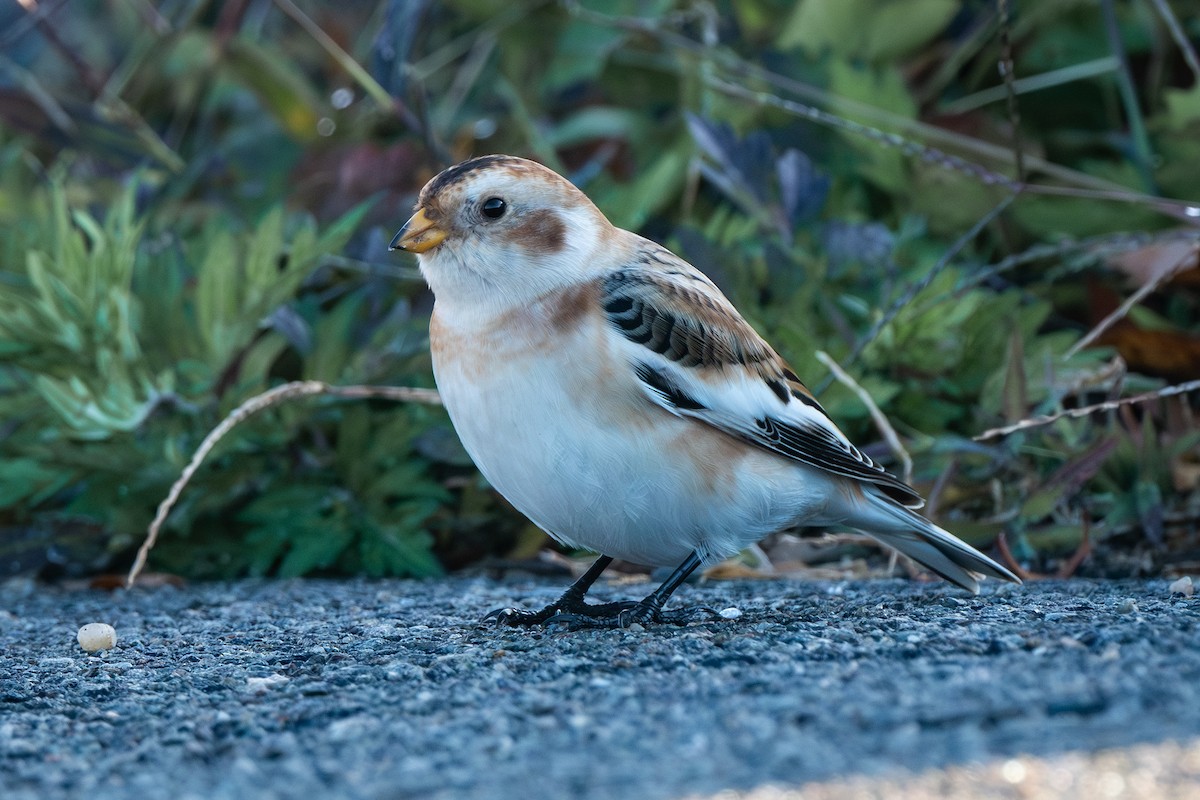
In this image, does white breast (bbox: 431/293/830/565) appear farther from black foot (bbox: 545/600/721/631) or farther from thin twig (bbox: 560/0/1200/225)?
thin twig (bbox: 560/0/1200/225)

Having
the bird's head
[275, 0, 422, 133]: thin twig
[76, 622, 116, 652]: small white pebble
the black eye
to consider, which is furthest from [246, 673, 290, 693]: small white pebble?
[275, 0, 422, 133]: thin twig

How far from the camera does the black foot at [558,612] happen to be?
9.66 feet

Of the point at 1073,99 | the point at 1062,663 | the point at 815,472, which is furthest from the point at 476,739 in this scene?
the point at 1073,99

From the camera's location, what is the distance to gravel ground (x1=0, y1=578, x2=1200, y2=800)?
1686 millimetres

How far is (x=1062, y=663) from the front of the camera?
2105mm

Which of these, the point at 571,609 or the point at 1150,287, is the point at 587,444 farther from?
the point at 1150,287

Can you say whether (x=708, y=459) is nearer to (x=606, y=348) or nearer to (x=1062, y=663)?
(x=606, y=348)

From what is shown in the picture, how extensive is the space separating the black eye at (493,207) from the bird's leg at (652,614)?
2.89 ft

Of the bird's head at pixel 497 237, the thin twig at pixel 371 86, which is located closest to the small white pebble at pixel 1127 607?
the bird's head at pixel 497 237

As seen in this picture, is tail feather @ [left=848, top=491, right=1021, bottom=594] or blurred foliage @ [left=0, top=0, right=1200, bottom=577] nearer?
tail feather @ [left=848, top=491, right=1021, bottom=594]

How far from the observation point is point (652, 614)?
291 cm

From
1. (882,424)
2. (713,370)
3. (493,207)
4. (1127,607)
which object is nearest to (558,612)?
(713,370)

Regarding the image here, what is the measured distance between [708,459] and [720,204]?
2.40 meters

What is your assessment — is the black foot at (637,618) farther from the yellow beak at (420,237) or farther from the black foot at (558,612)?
the yellow beak at (420,237)
